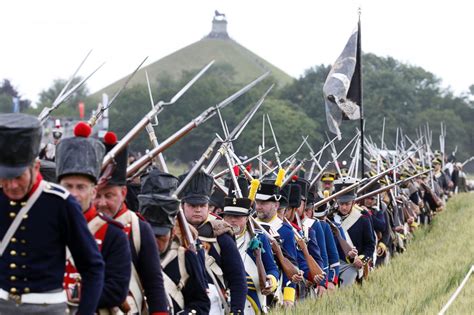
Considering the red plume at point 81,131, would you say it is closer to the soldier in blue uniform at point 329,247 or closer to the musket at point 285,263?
the musket at point 285,263

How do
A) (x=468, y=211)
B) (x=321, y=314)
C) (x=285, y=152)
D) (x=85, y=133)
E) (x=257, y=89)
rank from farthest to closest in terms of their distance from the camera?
(x=257, y=89)
(x=285, y=152)
(x=468, y=211)
(x=321, y=314)
(x=85, y=133)

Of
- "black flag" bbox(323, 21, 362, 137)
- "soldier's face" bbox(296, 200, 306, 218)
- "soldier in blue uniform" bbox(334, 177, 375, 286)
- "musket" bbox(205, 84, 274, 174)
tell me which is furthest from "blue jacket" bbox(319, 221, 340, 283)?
"musket" bbox(205, 84, 274, 174)

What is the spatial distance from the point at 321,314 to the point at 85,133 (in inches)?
163

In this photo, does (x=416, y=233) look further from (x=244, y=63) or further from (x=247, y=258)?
(x=244, y=63)

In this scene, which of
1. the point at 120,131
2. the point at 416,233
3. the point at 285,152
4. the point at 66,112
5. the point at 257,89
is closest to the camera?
the point at 416,233

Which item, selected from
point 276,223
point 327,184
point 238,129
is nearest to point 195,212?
point 238,129

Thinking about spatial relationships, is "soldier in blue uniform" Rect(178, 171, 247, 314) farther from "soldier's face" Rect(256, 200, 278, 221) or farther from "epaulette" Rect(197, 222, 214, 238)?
"soldier's face" Rect(256, 200, 278, 221)

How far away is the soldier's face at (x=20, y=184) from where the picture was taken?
581 cm

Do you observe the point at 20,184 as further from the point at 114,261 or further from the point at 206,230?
the point at 206,230

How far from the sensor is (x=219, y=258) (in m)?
9.81

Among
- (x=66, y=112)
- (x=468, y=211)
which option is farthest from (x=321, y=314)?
(x=66, y=112)

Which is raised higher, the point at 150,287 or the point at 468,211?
the point at 150,287

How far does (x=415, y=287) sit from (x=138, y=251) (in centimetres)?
572

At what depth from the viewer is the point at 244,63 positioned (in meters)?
155
